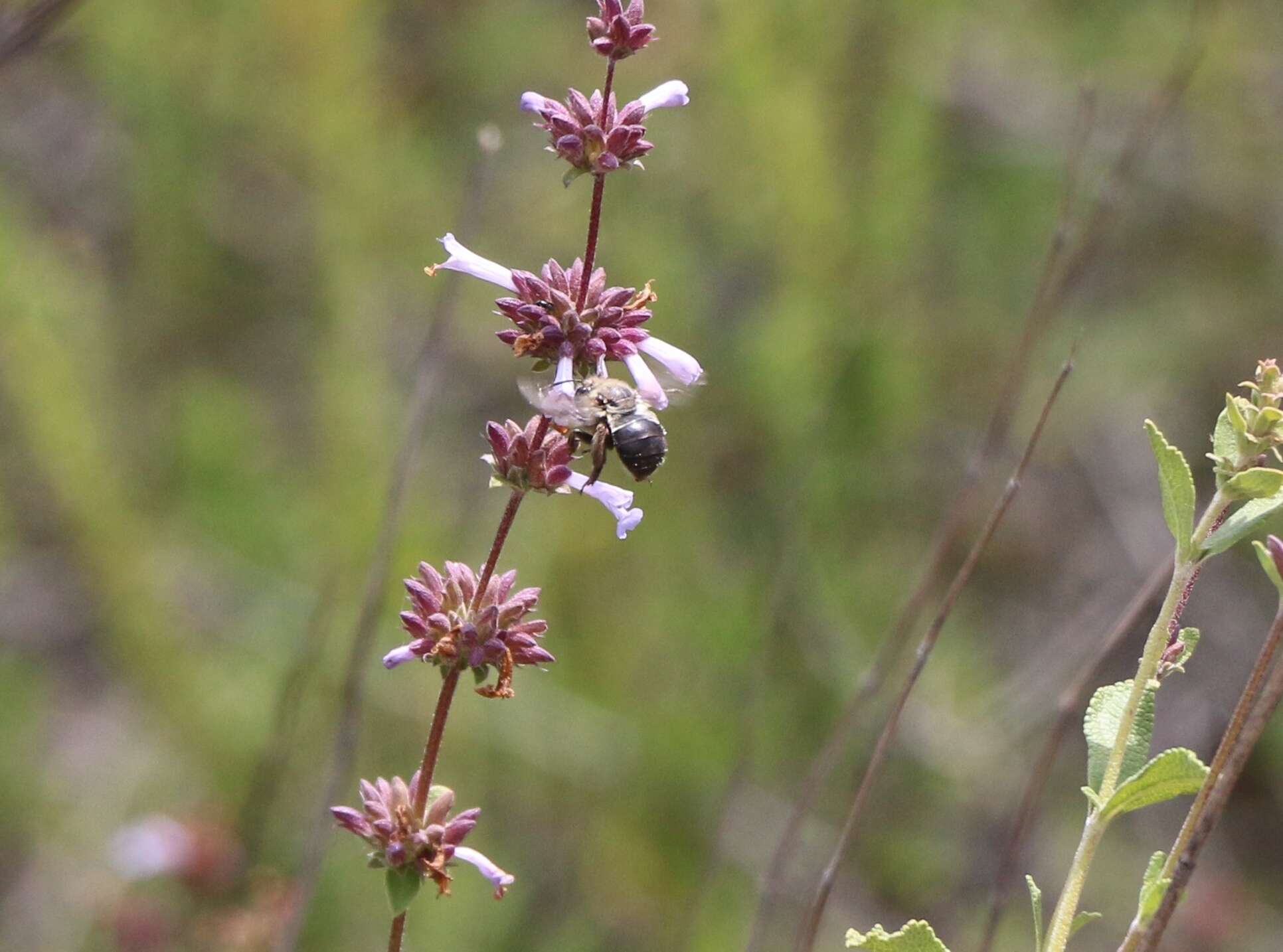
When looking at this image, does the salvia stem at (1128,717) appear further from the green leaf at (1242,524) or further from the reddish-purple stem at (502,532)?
the reddish-purple stem at (502,532)

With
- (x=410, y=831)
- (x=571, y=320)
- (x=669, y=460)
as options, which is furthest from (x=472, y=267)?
(x=669, y=460)

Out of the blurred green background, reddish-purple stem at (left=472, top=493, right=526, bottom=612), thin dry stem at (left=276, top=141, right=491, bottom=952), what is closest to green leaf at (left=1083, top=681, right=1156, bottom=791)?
reddish-purple stem at (left=472, top=493, right=526, bottom=612)

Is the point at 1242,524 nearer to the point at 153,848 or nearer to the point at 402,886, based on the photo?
the point at 402,886

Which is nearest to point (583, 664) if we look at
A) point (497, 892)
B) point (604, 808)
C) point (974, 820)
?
point (604, 808)

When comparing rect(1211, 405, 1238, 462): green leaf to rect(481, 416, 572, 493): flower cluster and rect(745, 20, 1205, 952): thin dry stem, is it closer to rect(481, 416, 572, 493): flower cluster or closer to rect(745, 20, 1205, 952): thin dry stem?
rect(481, 416, 572, 493): flower cluster

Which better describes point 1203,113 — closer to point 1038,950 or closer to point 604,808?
point 604,808

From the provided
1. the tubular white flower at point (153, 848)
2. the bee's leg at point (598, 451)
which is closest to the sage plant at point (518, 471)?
the bee's leg at point (598, 451)
